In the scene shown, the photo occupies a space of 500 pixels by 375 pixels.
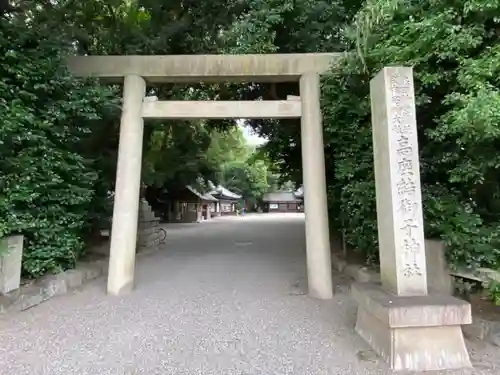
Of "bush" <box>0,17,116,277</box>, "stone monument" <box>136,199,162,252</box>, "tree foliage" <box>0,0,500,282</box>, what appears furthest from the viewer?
"stone monument" <box>136,199,162,252</box>

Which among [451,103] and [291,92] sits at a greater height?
[291,92]

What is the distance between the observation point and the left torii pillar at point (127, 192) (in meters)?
6.34

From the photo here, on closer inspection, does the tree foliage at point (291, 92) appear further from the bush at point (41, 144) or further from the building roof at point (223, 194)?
the building roof at point (223, 194)

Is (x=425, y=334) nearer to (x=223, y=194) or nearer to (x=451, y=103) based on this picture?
(x=451, y=103)

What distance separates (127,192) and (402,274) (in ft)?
14.3

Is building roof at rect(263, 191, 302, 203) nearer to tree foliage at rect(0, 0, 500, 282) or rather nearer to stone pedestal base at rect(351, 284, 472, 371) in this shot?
tree foliage at rect(0, 0, 500, 282)

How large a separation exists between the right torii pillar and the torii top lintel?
2.22m

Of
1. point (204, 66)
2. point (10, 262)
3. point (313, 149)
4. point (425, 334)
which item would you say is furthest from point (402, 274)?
point (10, 262)

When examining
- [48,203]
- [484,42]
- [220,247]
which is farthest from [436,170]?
[220,247]

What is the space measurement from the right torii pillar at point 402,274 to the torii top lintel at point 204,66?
7.30 feet

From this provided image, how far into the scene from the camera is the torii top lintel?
6.66m

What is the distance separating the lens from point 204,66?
6.71m

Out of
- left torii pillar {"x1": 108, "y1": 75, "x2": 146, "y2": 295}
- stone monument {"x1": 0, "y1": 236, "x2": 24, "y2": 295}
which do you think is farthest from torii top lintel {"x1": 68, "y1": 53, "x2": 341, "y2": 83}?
stone monument {"x1": 0, "y1": 236, "x2": 24, "y2": 295}

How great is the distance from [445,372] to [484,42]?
12.0 feet
